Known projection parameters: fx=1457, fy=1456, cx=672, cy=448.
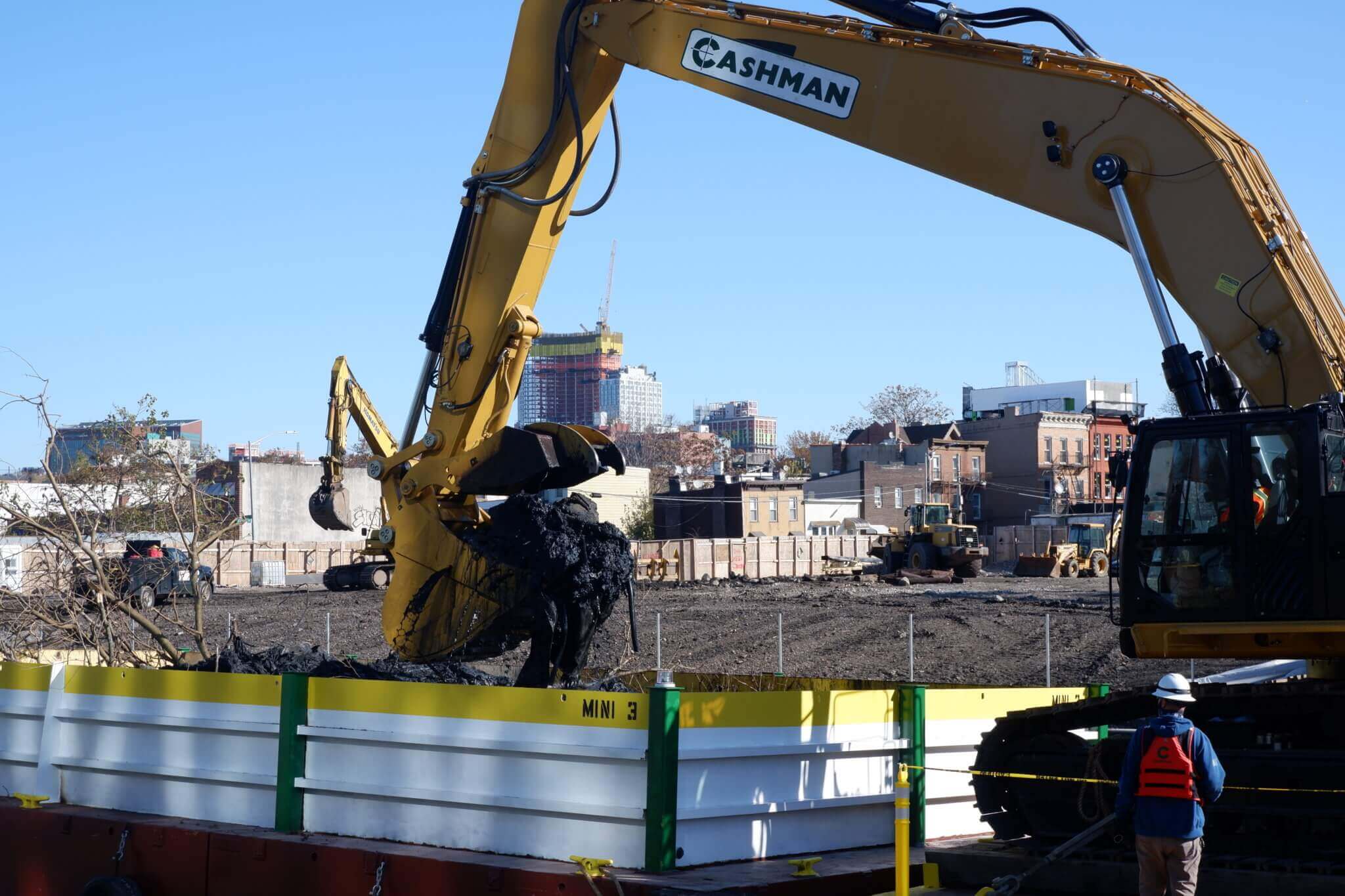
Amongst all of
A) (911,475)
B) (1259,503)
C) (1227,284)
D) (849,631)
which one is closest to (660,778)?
(1259,503)

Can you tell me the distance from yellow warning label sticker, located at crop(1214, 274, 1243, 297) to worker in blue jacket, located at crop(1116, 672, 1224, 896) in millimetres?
2351

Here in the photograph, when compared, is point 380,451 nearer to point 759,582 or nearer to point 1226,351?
point 1226,351

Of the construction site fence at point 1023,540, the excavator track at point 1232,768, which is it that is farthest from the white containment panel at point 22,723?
the construction site fence at point 1023,540

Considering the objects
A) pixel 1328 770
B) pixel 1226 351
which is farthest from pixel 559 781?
pixel 1226 351

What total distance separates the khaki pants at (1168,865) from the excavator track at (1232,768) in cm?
46

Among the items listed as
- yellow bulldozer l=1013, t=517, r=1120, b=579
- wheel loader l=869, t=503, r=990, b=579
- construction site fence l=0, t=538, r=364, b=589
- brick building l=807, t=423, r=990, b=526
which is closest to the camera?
wheel loader l=869, t=503, r=990, b=579

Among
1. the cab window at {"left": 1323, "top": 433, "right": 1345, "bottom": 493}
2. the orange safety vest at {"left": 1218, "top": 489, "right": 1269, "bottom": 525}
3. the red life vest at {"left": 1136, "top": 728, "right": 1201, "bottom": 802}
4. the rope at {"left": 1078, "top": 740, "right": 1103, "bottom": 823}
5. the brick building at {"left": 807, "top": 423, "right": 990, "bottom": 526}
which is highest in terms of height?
the brick building at {"left": 807, "top": 423, "right": 990, "bottom": 526}

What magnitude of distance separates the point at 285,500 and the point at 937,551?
43.3 meters

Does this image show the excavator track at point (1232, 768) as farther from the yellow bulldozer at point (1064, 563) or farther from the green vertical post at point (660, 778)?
the yellow bulldozer at point (1064, 563)

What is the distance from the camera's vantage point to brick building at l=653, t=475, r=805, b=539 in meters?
Answer: 79.2

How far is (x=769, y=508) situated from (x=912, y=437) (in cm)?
2177

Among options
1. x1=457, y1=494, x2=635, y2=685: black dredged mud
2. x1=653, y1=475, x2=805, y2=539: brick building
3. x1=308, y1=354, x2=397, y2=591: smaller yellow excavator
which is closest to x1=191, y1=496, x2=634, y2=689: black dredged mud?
x1=457, y1=494, x2=635, y2=685: black dredged mud

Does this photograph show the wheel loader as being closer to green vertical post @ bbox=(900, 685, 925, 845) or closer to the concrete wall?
the concrete wall

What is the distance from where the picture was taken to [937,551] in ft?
179
